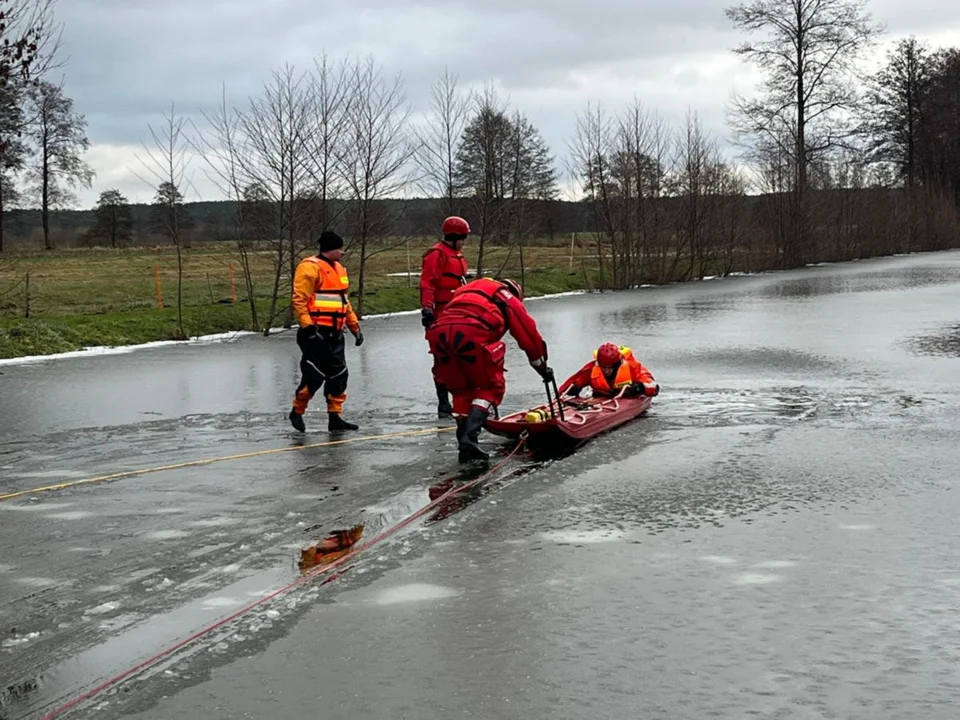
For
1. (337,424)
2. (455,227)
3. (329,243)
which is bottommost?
(337,424)

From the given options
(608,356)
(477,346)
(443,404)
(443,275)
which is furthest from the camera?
(443,275)

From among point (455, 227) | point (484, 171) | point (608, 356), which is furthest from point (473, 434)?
point (484, 171)

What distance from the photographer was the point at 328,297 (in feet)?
38.5

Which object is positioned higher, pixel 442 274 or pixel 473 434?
pixel 442 274

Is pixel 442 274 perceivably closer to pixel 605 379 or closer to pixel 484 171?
pixel 605 379

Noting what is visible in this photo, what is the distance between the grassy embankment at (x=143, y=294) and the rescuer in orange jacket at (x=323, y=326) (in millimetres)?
11356

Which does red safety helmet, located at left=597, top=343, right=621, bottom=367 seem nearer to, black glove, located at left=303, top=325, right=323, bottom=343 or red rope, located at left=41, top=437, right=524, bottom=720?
black glove, located at left=303, top=325, right=323, bottom=343

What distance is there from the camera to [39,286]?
4088 centimetres

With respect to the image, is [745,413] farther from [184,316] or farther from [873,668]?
[184,316]

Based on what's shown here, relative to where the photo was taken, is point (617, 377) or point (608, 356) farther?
point (617, 377)

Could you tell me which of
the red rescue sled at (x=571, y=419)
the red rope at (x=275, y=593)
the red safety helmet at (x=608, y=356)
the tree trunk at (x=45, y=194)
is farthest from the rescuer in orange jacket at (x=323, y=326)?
the tree trunk at (x=45, y=194)

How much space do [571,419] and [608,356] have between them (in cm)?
157

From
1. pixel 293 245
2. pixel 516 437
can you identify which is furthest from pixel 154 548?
pixel 293 245

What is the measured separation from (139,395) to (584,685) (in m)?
11.7
